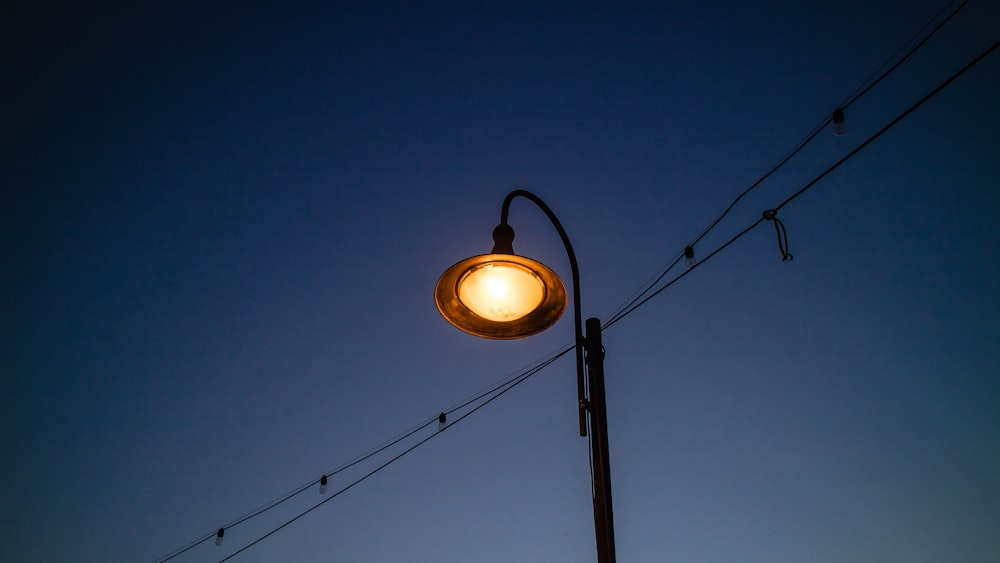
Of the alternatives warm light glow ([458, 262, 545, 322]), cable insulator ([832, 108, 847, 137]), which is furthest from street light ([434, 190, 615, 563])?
cable insulator ([832, 108, 847, 137])

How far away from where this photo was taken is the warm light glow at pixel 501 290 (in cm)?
311

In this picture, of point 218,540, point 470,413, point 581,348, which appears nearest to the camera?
point 581,348

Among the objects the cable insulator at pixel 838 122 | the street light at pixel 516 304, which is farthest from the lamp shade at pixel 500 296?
the cable insulator at pixel 838 122

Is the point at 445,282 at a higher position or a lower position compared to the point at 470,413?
lower

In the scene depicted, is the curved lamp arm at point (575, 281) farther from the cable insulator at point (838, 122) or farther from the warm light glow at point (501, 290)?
A: the cable insulator at point (838, 122)

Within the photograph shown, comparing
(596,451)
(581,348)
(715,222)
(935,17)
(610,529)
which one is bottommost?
(610,529)

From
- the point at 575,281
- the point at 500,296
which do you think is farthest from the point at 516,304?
the point at 575,281

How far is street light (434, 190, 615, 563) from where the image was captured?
293cm

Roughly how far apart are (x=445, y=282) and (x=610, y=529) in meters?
1.83

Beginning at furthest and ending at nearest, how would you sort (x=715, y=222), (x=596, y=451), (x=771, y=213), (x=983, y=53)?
(x=715, y=222) → (x=771, y=213) → (x=596, y=451) → (x=983, y=53)

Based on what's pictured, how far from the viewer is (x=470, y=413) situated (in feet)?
25.9

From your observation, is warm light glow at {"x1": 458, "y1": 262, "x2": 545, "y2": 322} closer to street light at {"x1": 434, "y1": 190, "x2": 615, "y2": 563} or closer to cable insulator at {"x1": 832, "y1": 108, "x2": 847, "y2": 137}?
street light at {"x1": 434, "y1": 190, "x2": 615, "y2": 563}

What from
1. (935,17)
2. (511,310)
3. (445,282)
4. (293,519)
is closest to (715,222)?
(935,17)

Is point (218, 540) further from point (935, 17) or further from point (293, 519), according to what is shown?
point (935, 17)
